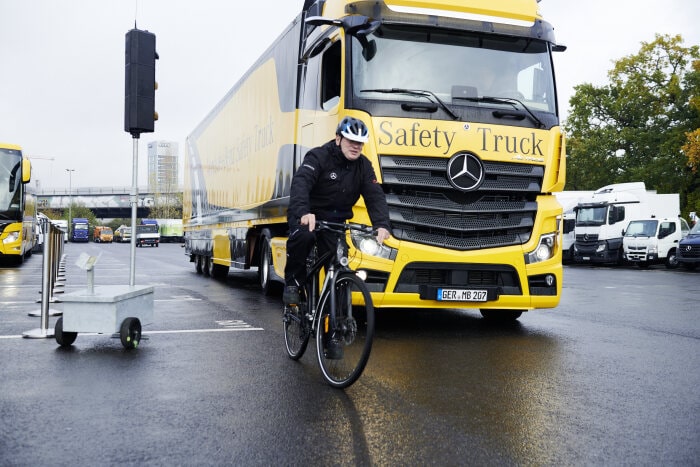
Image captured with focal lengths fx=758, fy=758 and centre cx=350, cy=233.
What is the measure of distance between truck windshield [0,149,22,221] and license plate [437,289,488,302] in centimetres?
1840

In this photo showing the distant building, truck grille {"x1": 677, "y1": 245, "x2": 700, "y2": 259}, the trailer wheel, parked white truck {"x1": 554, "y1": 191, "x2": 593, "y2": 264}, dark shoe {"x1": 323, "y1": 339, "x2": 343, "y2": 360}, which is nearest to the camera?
dark shoe {"x1": 323, "y1": 339, "x2": 343, "y2": 360}

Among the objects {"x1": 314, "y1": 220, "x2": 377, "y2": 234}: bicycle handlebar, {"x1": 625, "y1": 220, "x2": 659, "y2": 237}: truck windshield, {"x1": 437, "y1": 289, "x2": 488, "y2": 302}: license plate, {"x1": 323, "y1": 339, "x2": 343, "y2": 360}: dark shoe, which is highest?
{"x1": 625, "y1": 220, "x2": 659, "y2": 237}: truck windshield

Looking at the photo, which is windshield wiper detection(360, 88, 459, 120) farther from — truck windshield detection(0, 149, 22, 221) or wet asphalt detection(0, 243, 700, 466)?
truck windshield detection(0, 149, 22, 221)

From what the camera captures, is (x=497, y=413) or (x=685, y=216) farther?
(x=685, y=216)

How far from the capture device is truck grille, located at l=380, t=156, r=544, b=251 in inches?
302

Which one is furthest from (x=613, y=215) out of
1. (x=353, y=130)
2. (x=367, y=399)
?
(x=367, y=399)

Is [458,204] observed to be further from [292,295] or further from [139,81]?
[139,81]

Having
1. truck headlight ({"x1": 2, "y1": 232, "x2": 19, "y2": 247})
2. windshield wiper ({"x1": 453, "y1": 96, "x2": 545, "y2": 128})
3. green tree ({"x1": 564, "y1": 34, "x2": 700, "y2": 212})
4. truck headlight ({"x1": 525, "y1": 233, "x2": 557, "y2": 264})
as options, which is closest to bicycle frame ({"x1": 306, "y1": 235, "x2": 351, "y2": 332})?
truck headlight ({"x1": 525, "y1": 233, "x2": 557, "y2": 264})

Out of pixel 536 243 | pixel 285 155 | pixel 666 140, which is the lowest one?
pixel 536 243

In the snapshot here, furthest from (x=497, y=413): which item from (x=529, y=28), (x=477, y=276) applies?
(x=529, y=28)

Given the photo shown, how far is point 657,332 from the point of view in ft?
27.9

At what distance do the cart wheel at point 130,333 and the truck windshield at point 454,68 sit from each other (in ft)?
10.5

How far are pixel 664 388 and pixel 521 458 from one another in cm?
215

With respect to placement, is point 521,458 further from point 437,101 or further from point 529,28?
point 529,28
